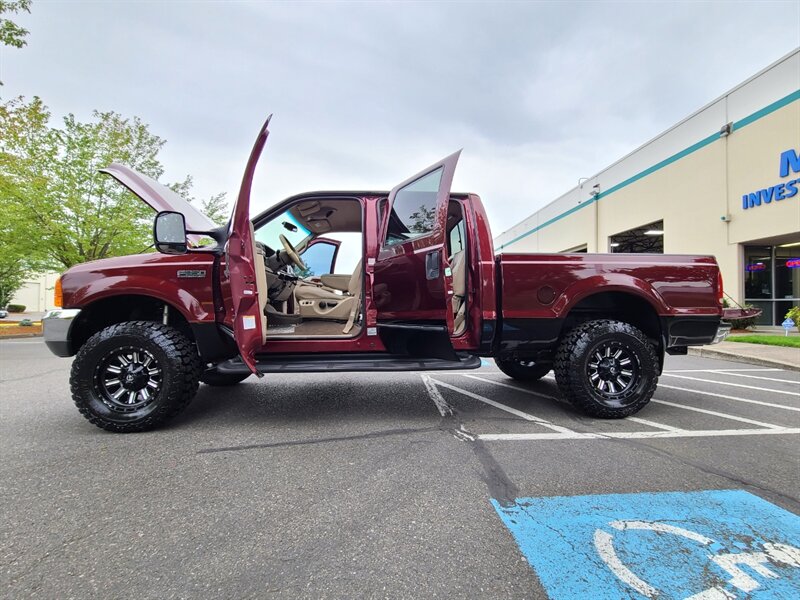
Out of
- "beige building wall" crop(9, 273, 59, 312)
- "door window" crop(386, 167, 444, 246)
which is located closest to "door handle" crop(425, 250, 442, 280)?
"door window" crop(386, 167, 444, 246)

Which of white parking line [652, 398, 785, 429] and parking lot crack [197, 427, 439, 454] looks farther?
white parking line [652, 398, 785, 429]

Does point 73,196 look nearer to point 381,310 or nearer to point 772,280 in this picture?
point 381,310

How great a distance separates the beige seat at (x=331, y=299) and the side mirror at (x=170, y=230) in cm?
139

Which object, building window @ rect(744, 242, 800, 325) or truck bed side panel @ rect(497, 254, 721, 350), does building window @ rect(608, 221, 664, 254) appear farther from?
truck bed side panel @ rect(497, 254, 721, 350)

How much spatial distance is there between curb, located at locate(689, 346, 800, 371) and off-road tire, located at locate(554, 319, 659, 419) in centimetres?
527

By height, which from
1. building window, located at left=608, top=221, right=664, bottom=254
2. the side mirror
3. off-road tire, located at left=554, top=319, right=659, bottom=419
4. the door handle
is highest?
building window, located at left=608, top=221, right=664, bottom=254

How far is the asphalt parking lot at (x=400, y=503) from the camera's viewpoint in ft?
4.92

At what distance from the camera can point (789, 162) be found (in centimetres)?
1056

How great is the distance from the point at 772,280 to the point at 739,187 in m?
3.18

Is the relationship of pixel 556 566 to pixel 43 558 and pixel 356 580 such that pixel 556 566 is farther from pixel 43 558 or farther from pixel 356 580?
pixel 43 558

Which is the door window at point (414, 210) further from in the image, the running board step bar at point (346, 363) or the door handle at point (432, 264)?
the running board step bar at point (346, 363)

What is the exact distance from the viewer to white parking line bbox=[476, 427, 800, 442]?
3.01m

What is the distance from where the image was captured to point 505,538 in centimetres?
175

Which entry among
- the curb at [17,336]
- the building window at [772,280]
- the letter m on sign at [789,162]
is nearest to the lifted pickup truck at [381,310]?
the letter m on sign at [789,162]
